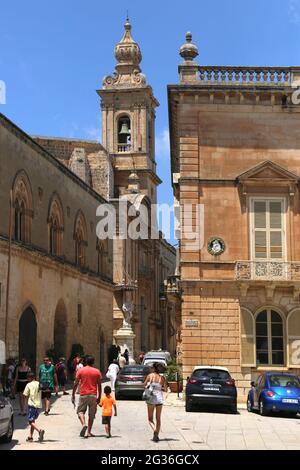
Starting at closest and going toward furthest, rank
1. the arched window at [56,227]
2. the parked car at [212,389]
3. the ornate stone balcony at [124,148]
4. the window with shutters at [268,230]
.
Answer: the parked car at [212,389] < the window with shutters at [268,230] < the arched window at [56,227] < the ornate stone balcony at [124,148]

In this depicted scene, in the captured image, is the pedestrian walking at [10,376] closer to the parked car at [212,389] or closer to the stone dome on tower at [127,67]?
the parked car at [212,389]

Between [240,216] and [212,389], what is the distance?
7.40m

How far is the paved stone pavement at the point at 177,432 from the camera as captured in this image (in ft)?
46.6

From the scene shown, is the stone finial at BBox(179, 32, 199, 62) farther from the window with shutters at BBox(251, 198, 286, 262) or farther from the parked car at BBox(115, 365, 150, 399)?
the parked car at BBox(115, 365, 150, 399)

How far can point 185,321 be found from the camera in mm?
25984

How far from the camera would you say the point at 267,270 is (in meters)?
25.9

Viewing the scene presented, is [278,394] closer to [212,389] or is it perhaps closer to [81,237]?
[212,389]

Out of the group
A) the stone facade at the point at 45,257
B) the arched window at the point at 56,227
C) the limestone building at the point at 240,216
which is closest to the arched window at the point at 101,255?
the stone facade at the point at 45,257

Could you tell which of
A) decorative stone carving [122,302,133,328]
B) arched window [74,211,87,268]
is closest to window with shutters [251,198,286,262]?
arched window [74,211,87,268]

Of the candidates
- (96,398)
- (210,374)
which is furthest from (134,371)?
(96,398)

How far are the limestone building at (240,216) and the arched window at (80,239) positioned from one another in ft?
50.0

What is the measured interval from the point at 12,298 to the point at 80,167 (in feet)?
116

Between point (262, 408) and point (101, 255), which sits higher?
point (101, 255)

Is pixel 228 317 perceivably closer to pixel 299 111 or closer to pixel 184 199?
pixel 184 199
